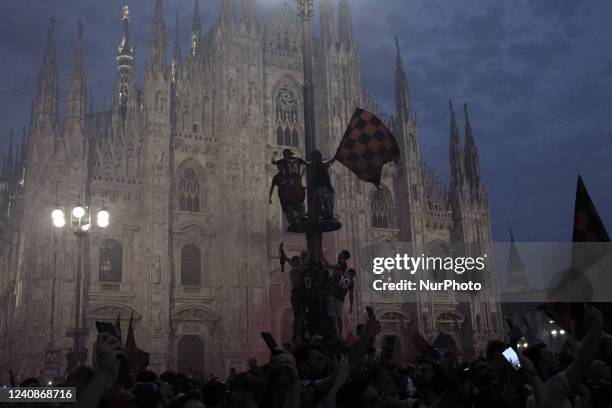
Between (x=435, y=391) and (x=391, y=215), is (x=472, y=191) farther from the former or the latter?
(x=435, y=391)

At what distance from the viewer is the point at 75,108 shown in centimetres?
3053

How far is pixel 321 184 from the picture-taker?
12.7m

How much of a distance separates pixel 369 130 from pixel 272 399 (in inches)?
361

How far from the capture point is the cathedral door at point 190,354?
100 ft

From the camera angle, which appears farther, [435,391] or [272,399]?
[435,391]

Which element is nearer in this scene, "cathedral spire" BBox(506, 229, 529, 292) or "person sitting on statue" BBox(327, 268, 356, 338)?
"person sitting on statue" BBox(327, 268, 356, 338)

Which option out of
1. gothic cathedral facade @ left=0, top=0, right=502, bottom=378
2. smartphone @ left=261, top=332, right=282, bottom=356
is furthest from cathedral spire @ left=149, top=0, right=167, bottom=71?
smartphone @ left=261, top=332, right=282, bottom=356

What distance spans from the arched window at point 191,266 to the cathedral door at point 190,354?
2.86 metres

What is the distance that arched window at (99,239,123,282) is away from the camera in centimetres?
2984

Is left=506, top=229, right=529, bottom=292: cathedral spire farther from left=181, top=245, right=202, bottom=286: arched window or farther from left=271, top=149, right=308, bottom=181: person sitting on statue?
left=271, top=149, right=308, bottom=181: person sitting on statue

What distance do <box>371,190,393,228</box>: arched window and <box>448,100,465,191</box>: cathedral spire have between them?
16.0 ft

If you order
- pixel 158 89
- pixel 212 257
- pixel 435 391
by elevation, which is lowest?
pixel 435 391

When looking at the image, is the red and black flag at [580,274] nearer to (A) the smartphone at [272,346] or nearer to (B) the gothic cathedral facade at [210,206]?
(A) the smartphone at [272,346]

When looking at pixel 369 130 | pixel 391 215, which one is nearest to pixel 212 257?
pixel 391 215
